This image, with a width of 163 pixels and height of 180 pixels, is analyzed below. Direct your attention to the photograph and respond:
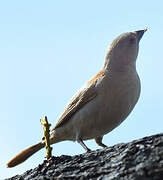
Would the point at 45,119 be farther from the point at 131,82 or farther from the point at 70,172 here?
the point at 131,82

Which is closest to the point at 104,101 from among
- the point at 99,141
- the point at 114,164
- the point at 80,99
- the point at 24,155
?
the point at 80,99

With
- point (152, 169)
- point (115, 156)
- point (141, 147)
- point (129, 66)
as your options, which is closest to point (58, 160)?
point (115, 156)

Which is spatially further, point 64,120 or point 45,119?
point 64,120

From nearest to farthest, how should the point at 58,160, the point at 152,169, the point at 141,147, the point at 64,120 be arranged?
the point at 152,169
the point at 141,147
the point at 58,160
the point at 64,120

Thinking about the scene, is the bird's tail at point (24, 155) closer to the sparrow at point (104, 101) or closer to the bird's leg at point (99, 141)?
the sparrow at point (104, 101)

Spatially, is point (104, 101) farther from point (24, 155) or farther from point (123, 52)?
point (24, 155)

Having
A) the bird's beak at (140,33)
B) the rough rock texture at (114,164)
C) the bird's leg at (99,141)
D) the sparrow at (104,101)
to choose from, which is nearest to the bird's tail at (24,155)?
the sparrow at (104,101)
